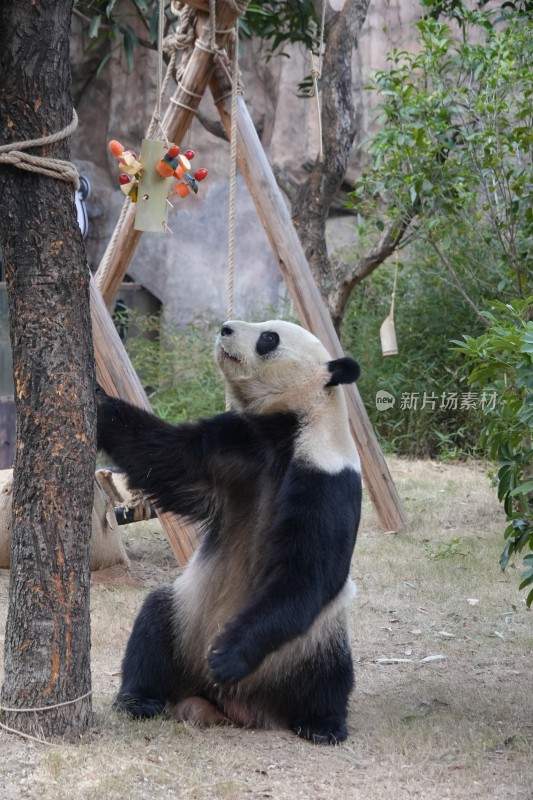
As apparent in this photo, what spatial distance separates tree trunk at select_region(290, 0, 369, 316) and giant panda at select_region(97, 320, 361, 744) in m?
5.08

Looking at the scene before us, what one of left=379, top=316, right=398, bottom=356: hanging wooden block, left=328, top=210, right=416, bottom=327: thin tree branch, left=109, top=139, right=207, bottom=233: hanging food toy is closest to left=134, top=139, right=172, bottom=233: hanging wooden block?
left=109, top=139, right=207, bottom=233: hanging food toy

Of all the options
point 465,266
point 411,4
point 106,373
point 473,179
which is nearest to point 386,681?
point 106,373

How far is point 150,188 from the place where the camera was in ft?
11.5

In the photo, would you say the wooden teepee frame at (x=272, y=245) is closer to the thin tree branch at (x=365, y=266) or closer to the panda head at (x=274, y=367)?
the panda head at (x=274, y=367)

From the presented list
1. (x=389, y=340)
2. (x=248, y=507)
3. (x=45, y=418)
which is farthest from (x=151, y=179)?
(x=389, y=340)

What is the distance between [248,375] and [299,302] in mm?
2325

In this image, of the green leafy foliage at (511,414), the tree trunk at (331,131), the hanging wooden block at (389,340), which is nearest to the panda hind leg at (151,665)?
the green leafy foliage at (511,414)

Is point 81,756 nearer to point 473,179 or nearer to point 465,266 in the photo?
point 473,179

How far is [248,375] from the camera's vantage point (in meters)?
3.40

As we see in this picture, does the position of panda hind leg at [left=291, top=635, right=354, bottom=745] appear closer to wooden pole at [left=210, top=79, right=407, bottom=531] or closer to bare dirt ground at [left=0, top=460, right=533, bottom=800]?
bare dirt ground at [left=0, top=460, right=533, bottom=800]

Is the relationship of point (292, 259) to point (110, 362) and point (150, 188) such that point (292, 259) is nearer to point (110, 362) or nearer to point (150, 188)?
point (110, 362)

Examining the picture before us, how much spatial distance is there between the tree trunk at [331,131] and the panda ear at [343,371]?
511 centimetres

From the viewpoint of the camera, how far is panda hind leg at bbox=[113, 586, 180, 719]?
10.8ft

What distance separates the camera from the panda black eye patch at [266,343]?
3.39 m
